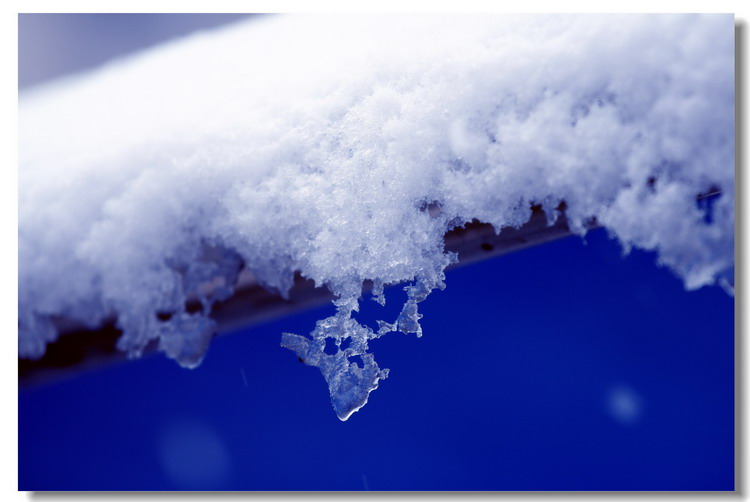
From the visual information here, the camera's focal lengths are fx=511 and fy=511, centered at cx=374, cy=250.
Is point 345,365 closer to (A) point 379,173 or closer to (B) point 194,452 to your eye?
(A) point 379,173

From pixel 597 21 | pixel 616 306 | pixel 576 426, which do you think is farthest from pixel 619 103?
pixel 576 426

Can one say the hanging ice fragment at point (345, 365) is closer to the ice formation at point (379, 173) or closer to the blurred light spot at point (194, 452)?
the ice formation at point (379, 173)

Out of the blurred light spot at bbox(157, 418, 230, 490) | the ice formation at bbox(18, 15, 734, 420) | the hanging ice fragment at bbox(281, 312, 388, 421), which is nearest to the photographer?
the ice formation at bbox(18, 15, 734, 420)

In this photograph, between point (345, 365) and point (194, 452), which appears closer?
point (345, 365)

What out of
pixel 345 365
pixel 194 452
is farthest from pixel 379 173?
pixel 194 452

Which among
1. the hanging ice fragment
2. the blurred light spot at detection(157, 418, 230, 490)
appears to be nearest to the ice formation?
the hanging ice fragment

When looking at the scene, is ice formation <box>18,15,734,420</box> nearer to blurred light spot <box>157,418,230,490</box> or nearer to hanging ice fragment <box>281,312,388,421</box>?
hanging ice fragment <box>281,312,388,421</box>
